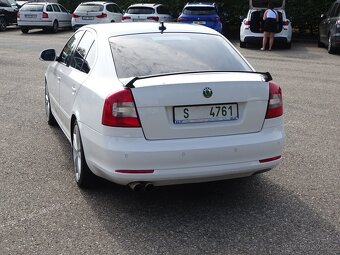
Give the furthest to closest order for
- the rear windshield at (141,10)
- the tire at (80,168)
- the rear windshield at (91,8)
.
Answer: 1. the rear windshield at (91,8)
2. the rear windshield at (141,10)
3. the tire at (80,168)

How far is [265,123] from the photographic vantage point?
14.3 feet

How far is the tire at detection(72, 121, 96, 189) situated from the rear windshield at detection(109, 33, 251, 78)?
0.82 meters

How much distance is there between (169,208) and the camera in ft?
14.6

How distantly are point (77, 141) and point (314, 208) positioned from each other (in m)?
2.26

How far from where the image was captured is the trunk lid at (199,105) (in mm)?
3996

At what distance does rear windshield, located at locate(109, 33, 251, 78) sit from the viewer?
4.43 metres

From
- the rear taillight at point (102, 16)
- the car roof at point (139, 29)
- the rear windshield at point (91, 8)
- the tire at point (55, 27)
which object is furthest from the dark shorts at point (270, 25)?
the tire at point (55, 27)

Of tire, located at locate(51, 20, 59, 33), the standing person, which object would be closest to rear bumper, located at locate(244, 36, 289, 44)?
the standing person

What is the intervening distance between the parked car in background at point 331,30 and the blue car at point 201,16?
4.24 metres

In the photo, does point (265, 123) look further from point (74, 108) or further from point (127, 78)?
point (74, 108)

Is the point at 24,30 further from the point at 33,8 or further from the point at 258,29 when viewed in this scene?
the point at 258,29

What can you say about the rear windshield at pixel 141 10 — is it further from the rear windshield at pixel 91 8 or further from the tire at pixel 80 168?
the tire at pixel 80 168

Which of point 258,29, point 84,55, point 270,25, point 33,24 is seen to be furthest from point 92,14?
point 84,55

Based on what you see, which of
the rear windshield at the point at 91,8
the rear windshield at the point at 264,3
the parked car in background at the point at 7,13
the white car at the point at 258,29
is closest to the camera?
the white car at the point at 258,29
